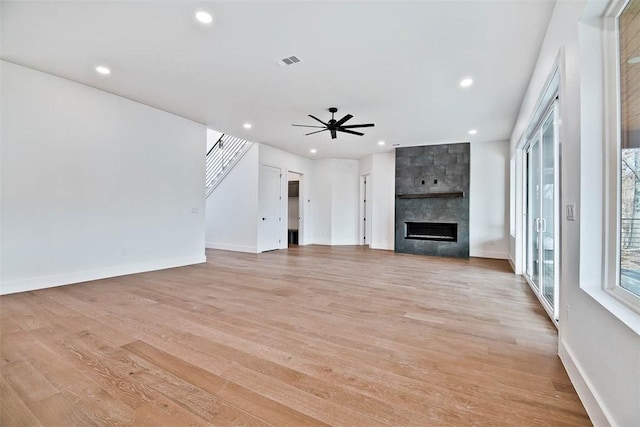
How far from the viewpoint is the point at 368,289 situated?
400 cm

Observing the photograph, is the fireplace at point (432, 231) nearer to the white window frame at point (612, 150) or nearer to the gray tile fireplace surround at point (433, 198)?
the gray tile fireplace surround at point (433, 198)

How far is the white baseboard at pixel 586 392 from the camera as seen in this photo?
1.37 metres

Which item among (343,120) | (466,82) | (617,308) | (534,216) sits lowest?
(617,308)

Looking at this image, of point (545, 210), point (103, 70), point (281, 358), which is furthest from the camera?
point (103, 70)

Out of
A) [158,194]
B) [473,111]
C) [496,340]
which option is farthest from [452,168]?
[158,194]

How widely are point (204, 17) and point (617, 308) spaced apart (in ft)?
12.4

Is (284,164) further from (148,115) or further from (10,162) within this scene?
(10,162)

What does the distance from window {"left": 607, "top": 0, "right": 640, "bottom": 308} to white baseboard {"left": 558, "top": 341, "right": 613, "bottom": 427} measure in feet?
1.83

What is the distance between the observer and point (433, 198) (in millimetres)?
7309

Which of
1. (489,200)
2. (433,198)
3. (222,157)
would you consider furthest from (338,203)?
(489,200)

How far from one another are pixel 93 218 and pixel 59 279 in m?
0.99

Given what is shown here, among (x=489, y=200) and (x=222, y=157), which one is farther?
(x=222, y=157)

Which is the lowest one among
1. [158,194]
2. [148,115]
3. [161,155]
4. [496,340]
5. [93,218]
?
[496,340]

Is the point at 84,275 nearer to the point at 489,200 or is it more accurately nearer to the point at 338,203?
the point at 338,203
